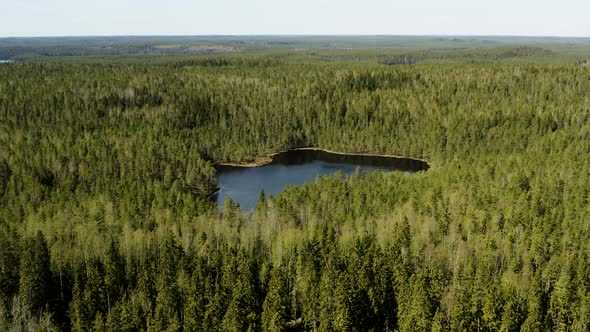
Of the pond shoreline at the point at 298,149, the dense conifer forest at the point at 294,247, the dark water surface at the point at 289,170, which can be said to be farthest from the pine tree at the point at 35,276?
the pond shoreline at the point at 298,149

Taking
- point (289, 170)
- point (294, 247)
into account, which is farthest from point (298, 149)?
point (294, 247)

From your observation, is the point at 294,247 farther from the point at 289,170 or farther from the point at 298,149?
the point at 298,149

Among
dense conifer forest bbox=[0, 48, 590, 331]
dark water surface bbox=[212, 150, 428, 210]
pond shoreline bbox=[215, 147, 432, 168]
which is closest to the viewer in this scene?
dense conifer forest bbox=[0, 48, 590, 331]

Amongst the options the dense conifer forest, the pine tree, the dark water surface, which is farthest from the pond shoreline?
the pine tree

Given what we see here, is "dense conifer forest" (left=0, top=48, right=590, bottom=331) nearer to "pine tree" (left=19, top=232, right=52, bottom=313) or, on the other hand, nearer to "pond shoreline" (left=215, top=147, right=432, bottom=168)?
"pine tree" (left=19, top=232, right=52, bottom=313)

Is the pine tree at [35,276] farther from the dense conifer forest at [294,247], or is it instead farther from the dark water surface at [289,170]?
the dark water surface at [289,170]

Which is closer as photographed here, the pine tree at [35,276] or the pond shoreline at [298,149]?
the pine tree at [35,276]

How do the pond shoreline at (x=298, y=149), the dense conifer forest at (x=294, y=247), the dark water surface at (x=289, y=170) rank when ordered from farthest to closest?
1. the pond shoreline at (x=298, y=149)
2. the dark water surface at (x=289, y=170)
3. the dense conifer forest at (x=294, y=247)

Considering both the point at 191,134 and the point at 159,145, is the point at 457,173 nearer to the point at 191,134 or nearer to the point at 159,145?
the point at 159,145
